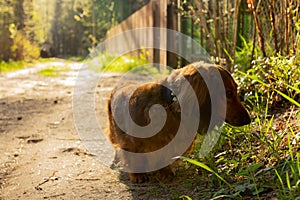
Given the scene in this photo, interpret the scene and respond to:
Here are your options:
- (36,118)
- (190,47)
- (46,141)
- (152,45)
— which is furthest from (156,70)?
(46,141)

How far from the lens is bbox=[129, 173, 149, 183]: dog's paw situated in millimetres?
2676

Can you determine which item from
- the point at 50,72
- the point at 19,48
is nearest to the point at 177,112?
the point at 50,72

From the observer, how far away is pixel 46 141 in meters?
3.90

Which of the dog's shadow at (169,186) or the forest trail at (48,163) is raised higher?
the dog's shadow at (169,186)

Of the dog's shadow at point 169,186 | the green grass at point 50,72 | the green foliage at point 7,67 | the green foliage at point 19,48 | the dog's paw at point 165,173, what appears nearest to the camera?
the dog's shadow at point 169,186

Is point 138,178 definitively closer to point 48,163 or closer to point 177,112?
point 177,112

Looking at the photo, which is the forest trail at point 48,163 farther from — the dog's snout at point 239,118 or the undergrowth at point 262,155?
the dog's snout at point 239,118

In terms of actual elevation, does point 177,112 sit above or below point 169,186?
above

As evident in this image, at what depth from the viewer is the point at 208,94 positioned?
243cm

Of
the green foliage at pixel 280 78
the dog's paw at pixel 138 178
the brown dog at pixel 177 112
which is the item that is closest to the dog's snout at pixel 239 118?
the brown dog at pixel 177 112

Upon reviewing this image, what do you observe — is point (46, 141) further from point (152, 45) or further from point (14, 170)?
point (152, 45)

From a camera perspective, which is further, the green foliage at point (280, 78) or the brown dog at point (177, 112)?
the green foliage at point (280, 78)

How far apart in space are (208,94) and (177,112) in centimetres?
20

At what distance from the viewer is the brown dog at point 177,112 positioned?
2420mm
